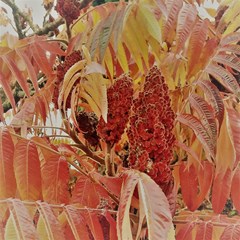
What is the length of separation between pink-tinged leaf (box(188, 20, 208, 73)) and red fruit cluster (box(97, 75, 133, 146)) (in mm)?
92

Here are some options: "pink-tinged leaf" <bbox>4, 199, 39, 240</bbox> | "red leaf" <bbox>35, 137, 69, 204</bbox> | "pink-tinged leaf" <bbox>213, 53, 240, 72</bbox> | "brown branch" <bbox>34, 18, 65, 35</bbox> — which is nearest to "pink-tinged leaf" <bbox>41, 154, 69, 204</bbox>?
"red leaf" <bbox>35, 137, 69, 204</bbox>

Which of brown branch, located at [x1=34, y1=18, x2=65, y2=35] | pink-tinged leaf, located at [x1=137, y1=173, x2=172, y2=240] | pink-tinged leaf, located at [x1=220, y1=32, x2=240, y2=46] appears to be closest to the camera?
pink-tinged leaf, located at [x1=137, y1=173, x2=172, y2=240]

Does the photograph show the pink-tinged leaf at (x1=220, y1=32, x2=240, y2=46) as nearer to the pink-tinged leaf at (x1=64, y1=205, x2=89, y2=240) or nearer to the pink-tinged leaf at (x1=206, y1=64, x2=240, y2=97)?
the pink-tinged leaf at (x1=206, y1=64, x2=240, y2=97)

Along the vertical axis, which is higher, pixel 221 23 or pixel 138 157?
pixel 221 23

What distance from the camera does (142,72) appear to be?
23.8 inches

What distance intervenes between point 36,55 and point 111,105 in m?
0.17

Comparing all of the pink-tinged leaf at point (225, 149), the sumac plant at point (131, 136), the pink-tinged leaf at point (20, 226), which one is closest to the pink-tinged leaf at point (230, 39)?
the sumac plant at point (131, 136)

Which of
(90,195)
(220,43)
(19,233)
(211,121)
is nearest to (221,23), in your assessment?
(220,43)

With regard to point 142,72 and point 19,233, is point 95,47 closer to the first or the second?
point 142,72

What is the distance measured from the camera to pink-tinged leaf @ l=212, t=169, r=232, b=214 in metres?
0.54

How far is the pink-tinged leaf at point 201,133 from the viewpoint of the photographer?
509 mm

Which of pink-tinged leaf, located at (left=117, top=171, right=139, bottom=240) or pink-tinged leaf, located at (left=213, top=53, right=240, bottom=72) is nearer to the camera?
pink-tinged leaf, located at (left=117, top=171, right=139, bottom=240)

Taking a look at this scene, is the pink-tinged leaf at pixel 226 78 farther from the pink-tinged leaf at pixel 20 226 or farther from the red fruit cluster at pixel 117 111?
the pink-tinged leaf at pixel 20 226

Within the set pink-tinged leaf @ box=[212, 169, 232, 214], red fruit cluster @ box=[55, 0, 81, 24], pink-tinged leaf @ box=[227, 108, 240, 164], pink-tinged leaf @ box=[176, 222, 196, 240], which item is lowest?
pink-tinged leaf @ box=[176, 222, 196, 240]
